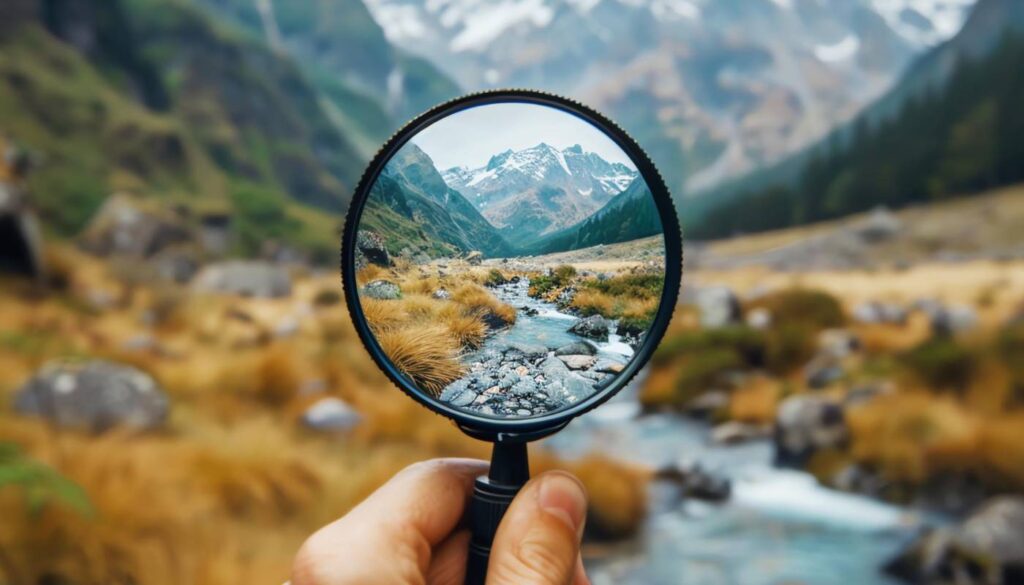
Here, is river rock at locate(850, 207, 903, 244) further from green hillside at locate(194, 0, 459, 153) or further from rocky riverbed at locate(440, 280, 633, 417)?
rocky riverbed at locate(440, 280, 633, 417)

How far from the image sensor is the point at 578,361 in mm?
569

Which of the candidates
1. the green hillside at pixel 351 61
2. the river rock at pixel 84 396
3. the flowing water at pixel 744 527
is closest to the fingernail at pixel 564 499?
the flowing water at pixel 744 527

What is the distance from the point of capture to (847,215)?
11.4 feet

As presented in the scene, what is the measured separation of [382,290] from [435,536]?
0.73 ft

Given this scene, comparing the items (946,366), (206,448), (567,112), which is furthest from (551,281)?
(946,366)

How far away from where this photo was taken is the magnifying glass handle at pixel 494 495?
0.57 metres

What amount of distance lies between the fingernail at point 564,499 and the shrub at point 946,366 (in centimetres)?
287

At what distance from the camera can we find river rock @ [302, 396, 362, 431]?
285cm

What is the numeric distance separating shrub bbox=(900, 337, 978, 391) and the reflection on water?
57 cm

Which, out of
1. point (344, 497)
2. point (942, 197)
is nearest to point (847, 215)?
point (942, 197)

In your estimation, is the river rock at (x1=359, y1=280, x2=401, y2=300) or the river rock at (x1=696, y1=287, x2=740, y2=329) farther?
the river rock at (x1=696, y1=287, x2=740, y2=329)

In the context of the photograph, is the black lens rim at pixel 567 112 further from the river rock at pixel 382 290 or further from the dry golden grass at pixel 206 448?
the dry golden grass at pixel 206 448

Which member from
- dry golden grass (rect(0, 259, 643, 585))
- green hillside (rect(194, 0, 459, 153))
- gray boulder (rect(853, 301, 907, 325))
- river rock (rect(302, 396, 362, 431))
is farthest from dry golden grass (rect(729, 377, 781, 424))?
green hillside (rect(194, 0, 459, 153))

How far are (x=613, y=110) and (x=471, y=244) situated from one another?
12.0ft
